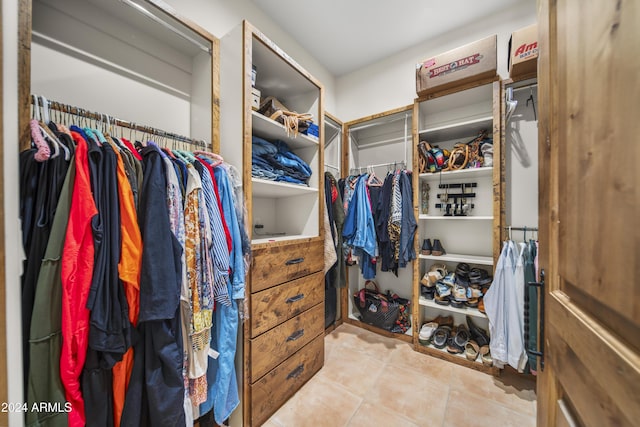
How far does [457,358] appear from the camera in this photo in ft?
6.08

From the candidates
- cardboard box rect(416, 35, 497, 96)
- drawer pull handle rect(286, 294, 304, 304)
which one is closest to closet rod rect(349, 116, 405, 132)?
cardboard box rect(416, 35, 497, 96)

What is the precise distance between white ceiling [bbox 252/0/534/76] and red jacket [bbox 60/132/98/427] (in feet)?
6.68

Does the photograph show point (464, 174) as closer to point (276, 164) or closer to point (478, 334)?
point (478, 334)

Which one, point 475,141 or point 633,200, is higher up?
point 475,141

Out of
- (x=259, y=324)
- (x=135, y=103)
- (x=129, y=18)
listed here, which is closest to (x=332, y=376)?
(x=259, y=324)

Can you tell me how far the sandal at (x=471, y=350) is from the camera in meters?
1.81

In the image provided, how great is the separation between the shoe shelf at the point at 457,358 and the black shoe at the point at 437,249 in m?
0.81

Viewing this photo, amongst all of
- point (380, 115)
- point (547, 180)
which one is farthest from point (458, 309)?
point (380, 115)

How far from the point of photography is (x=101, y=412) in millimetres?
790

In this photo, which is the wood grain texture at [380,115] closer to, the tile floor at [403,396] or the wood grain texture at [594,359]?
the wood grain texture at [594,359]

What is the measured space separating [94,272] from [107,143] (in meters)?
0.48

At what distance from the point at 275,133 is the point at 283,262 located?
2.92 feet

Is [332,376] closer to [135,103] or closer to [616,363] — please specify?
[616,363]

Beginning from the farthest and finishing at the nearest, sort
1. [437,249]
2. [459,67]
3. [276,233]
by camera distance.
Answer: [437,249] < [276,233] < [459,67]
